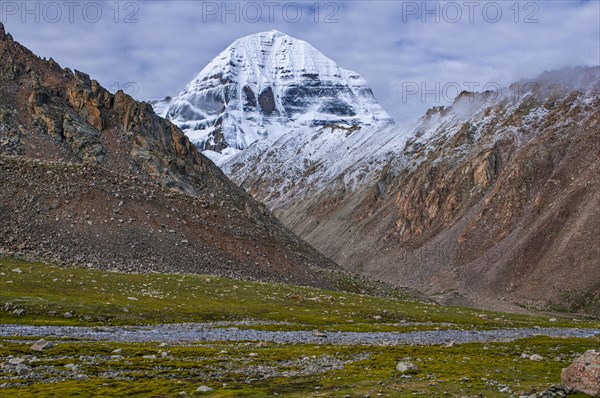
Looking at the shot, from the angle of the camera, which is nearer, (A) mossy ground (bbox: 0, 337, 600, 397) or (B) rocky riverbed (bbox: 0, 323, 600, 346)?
(A) mossy ground (bbox: 0, 337, 600, 397)

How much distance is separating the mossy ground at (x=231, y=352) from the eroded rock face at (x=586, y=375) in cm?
294

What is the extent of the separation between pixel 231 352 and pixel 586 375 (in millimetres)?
24584

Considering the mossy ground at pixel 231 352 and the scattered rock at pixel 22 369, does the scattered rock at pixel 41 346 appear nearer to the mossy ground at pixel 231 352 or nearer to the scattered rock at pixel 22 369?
the mossy ground at pixel 231 352

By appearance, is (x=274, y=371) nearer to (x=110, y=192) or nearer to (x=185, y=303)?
(x=185, y=303)

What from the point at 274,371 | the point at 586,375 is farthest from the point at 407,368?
the point at 586,375

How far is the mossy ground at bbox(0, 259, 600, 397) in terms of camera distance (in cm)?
2964

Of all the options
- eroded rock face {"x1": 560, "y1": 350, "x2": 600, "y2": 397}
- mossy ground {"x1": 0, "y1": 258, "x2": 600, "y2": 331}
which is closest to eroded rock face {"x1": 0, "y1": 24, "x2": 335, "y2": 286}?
mossy ground {"x1": 0, "y1": 258, "x2": 600, "y2": 331}

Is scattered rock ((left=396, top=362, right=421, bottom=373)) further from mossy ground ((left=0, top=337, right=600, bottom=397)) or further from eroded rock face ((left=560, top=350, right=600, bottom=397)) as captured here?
eroded rock face ((left=560, top=350, right=600, bottom=397))

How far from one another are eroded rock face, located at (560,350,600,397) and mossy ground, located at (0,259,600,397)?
294cm

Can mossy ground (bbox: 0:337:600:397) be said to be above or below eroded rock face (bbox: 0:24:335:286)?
below

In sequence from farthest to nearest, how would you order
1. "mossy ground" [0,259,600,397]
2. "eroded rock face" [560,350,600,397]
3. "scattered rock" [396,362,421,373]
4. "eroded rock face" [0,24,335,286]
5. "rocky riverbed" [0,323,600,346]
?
"eroded rock face" [0,24,335,286] → "rocky riverbed" [0,323,600,346] → "scattered rock" [396,362,421,373] → "mossy ground" [0,259,600,397] → "eroded rock face" [560,350,600,397]

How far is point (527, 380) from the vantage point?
32.4 metres

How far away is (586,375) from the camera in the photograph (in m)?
25.9

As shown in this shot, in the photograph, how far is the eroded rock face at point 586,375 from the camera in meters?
25.6
